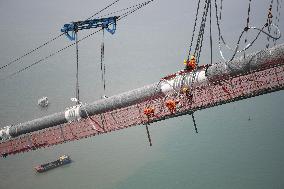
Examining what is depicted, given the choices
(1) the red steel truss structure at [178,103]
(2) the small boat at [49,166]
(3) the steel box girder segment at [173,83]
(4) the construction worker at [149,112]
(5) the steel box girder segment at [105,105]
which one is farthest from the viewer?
(2) the small boat at [49,166]

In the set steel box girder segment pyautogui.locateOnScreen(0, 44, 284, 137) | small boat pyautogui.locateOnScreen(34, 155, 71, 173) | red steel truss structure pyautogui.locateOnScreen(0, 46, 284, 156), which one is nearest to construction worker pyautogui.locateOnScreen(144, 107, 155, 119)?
red steel truss structure pyautogui.locateOnScreen(0, 46, 284, 156)

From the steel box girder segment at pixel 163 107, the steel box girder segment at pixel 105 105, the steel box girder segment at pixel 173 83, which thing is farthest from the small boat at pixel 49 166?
the steel box girder segment at pixel 173 83

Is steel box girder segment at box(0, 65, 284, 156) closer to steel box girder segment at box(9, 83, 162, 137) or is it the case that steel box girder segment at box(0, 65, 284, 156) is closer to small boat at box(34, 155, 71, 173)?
steel box girder segment at box(9, 83, 162, 137)

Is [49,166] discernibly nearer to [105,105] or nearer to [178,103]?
[105,105]

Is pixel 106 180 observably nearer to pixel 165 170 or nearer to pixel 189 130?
pixel 165 170

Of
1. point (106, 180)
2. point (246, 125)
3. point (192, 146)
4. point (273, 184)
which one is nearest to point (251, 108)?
point (246, 125)

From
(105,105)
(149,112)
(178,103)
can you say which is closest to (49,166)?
(105,105)

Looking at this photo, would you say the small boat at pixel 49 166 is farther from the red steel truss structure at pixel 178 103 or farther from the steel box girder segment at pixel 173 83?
the red steel truss structure at pixel 178 103

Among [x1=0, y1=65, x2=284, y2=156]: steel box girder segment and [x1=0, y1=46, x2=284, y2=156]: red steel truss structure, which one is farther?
[x1=0, y1=65, x2=284, y2=156]: steel box girder segment
